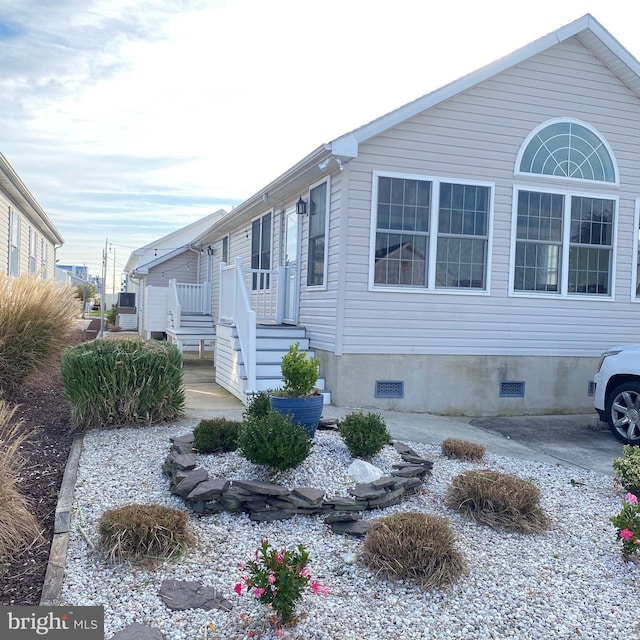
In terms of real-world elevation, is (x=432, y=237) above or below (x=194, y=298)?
above

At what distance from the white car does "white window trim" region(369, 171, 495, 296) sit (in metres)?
1.96

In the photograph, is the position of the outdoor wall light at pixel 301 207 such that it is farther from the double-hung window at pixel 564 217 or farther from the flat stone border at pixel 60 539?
the flat stone border at pixel 60 539

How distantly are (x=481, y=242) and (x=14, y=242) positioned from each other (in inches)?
498

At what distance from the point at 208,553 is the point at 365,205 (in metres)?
5.37

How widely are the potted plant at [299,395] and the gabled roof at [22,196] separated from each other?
884 centimetres

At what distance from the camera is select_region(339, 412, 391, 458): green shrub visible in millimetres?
4883

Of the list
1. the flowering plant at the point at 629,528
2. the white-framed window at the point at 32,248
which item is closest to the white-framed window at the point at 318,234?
the flowering plant at the point at 629,528

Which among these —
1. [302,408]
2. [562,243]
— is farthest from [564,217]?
[302,408]

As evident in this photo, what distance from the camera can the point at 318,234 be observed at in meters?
8.74

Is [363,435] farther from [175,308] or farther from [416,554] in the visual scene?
[175,308]

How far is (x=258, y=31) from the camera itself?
805 cm

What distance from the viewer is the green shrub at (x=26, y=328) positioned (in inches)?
287

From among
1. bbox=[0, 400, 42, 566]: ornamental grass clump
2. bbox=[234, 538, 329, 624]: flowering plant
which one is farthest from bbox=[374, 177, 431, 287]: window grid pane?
bbox=[234, 538, 329, 624]: flowering plant

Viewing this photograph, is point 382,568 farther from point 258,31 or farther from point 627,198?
point 627,198
